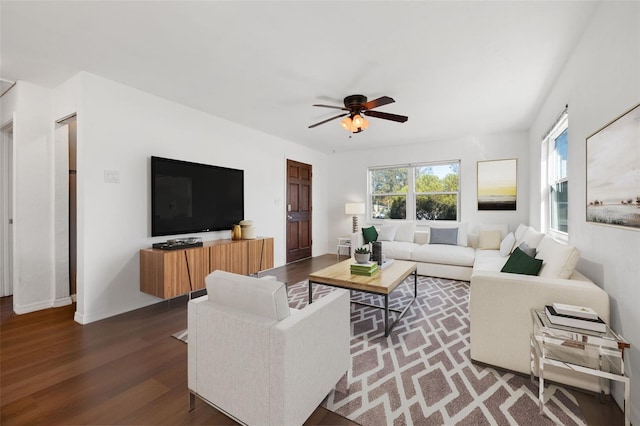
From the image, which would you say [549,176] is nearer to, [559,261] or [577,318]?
[559,261]

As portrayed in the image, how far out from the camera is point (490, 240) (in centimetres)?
459

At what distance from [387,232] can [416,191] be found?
3.98ft

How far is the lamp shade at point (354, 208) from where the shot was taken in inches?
240

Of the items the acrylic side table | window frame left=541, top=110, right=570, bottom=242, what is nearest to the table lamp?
window frame left=541, top=110, right=570, bottom=242

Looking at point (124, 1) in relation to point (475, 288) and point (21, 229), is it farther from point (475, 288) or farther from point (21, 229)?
point (475, 288)

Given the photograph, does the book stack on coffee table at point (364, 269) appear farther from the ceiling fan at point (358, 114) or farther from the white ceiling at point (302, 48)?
the white ceiling at point (302, 48)

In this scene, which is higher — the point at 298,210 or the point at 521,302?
the point at 298,210

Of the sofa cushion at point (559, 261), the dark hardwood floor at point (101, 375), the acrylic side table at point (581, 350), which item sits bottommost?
the dark hardwood floor at point (101, 375)

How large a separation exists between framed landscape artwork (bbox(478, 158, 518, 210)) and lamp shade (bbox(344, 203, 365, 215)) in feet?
7.43

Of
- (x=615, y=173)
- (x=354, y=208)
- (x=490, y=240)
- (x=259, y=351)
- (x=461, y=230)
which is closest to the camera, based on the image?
(x=259, y=351)

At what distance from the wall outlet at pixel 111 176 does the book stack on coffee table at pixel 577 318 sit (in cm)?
390

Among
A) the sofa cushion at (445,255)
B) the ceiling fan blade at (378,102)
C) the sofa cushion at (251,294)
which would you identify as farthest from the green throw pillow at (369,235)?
the sofa cushion at (251,294)

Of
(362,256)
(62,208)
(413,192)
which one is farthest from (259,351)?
(413,192)

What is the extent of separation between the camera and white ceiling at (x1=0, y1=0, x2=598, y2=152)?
1906mm
